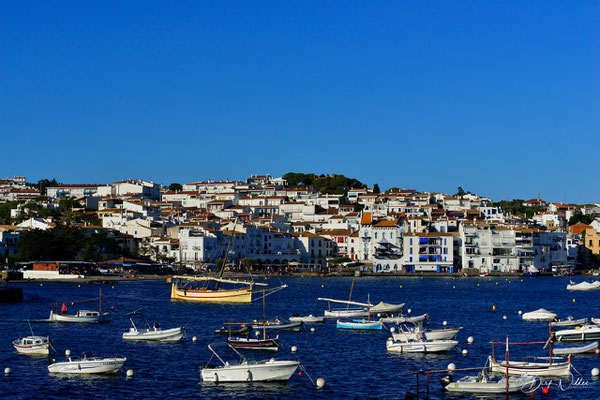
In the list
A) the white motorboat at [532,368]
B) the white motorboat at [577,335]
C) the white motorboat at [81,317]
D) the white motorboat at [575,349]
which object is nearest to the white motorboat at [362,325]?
the white motorboat at [577,335]

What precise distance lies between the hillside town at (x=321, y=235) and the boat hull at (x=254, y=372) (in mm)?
70157

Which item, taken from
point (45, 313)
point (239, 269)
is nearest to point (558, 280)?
point (239, 269)

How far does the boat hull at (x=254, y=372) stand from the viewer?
3350cm

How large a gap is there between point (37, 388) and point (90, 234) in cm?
9296

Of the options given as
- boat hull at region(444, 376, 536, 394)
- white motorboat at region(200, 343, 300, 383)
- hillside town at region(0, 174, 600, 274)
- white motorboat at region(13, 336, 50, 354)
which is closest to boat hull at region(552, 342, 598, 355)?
boat hull at region(444, 376, 536, 394)

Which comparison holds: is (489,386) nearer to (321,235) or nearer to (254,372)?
(254,372)

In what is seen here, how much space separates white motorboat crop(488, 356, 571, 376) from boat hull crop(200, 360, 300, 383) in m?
8.55

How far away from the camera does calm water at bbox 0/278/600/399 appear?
107 ft

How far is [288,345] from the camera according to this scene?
1759 inches

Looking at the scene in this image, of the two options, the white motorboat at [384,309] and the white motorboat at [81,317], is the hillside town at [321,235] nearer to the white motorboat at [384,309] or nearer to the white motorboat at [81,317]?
the white motorboat at [384,309]

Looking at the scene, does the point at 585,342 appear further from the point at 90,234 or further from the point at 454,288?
the point at 90,234

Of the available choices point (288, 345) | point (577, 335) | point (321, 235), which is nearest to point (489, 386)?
point (288, 345)

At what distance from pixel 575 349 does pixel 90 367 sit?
76.9ft

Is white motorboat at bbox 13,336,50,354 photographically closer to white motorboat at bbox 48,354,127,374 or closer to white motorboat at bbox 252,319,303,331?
white motorboat at bbox 48,354,127,374
